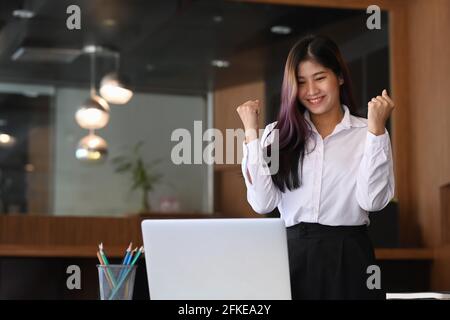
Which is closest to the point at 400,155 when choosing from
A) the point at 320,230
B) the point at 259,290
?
the point at 320,230

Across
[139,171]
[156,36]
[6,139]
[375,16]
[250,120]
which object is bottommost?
[250,120]

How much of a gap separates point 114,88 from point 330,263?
18.2 feet

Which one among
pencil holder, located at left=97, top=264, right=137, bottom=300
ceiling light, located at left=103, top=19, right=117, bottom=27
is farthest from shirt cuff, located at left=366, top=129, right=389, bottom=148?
ceiling light, located at left=103, top=19, right=117, bottom=27

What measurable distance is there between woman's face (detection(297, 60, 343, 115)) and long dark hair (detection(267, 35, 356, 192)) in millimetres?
13

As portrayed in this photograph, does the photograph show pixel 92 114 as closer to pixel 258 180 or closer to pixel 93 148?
pixel 93 148

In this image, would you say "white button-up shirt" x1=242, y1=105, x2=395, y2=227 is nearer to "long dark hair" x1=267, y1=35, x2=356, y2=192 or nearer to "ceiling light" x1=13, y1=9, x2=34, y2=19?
"long dark hair" x1=267, y1=35, x2=356, y2=192

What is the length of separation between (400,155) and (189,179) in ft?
11.4

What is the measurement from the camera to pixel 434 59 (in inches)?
213

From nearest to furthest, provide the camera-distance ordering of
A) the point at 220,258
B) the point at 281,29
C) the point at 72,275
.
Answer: the point at 220,258
the point at 72,275
the point at 281,29

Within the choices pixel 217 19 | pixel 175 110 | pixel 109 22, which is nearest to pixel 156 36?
pixel 109 22

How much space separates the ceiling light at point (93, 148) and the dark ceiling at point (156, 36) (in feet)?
2.27

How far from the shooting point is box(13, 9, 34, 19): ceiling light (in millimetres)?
6535

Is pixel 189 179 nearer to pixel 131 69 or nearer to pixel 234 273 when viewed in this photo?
pixel 131 69

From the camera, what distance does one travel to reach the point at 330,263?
1.90m
